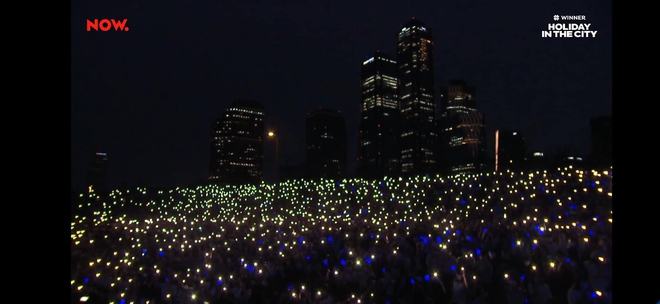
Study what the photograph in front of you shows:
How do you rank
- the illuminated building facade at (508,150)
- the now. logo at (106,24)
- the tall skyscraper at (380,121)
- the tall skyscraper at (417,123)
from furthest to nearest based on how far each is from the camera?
1. the tall skyscraper at (417,123)
2. the tall skyscraper at (380,121)
3. the illuminated building facade at (508,150)
4. the now. logo at (106,24)

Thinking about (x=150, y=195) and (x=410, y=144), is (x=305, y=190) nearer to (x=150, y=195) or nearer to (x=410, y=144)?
(x=150, y=195)

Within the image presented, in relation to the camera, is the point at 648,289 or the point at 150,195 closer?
the point at 648,289

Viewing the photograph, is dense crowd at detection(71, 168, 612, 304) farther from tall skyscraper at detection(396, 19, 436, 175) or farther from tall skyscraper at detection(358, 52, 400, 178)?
tall skyscraper at detection(396, 19, 436, 175)

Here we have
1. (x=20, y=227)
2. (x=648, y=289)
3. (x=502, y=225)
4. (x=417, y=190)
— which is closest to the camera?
(x=20, y=227)

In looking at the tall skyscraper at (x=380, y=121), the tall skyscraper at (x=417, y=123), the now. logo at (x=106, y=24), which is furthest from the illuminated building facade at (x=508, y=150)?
the tall skyscraper at (x=417, y=123)

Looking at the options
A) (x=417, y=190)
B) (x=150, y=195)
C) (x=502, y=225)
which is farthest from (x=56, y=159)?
(x=150, y=195)

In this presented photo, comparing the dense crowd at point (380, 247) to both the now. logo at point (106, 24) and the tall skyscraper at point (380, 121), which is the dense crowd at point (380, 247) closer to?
the now. logo at point (106, 24)
